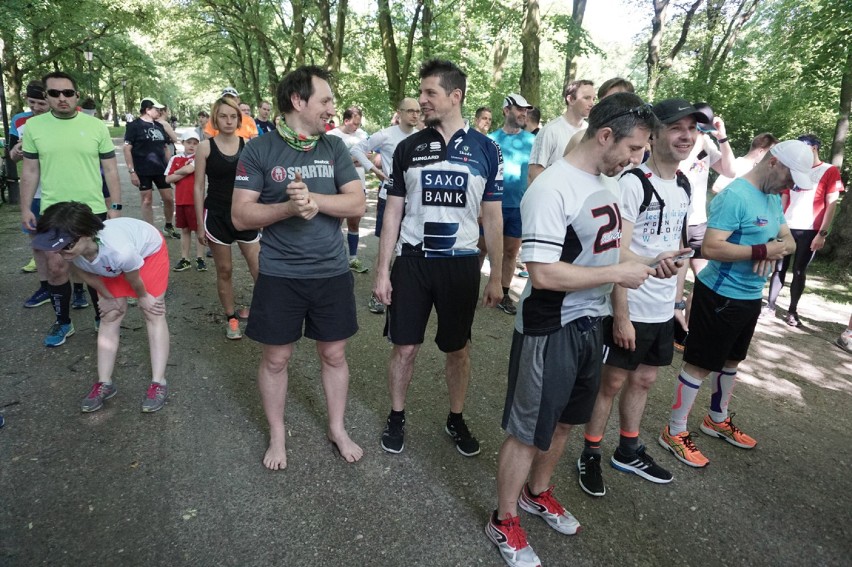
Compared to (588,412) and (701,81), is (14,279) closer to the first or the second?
(588,412)

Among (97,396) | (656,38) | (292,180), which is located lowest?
(97,396)

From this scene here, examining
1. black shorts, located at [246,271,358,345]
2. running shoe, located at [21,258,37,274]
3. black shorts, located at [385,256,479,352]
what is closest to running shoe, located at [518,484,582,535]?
black shorts, located at [385,256,479,352]

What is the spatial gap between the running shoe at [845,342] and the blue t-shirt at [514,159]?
393 centimetres

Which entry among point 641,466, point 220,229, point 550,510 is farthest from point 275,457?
point 220,229

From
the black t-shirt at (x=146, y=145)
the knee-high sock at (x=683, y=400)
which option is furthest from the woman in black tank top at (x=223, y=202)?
the black t-shirt at (x=146, y=145)

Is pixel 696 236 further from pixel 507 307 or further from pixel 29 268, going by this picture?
pixel 29 268

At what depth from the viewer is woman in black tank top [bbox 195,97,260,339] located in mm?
4500

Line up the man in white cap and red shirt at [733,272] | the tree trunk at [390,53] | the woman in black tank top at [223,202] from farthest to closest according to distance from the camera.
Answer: the tree trunk at [390,53] < the woman in black tank top at [223,202] < the man in white cap and red shirt at [733,272]

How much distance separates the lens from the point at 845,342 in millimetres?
5516

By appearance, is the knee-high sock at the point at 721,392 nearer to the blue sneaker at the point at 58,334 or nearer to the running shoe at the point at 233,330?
the running shoe at the point at 233,330

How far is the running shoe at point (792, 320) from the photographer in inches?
240

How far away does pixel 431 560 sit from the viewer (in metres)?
2.35

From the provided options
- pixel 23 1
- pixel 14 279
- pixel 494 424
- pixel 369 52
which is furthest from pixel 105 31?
pixel 494 424

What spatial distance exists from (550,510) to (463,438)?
0.76 metres
